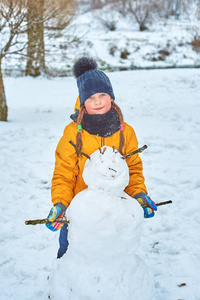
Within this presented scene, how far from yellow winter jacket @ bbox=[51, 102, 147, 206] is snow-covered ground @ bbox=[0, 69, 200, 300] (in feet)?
3.03

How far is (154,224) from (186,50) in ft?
54.9

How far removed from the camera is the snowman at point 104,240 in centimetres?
139

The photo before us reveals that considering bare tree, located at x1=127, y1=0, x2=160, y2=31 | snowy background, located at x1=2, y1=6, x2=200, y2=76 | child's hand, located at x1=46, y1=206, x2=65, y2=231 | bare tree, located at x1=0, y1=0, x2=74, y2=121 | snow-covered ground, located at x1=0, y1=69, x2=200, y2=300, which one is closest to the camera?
child's hand, located at x1=46, y1=206, x2=65, y2=231

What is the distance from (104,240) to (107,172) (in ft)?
1.11

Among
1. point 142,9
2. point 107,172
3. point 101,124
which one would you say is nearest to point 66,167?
point 101,124

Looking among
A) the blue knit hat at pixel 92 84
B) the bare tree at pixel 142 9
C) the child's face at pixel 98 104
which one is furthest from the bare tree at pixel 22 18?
the bare tree at pixel 142 9

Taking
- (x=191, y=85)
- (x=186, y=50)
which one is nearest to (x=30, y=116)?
(x=191, y=85)

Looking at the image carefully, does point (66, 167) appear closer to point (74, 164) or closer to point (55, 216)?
point (74, 164)

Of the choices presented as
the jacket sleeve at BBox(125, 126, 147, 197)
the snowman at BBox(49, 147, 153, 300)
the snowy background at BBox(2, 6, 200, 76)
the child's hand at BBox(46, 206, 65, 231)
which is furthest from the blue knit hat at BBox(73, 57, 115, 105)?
the snowy background at BBox(2, 6, 200, 76)

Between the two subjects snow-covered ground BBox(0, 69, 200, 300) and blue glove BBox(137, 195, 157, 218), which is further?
snow-covered ground BBox(0, 69, 200, 300)

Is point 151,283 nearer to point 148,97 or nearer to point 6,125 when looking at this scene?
point 6,125

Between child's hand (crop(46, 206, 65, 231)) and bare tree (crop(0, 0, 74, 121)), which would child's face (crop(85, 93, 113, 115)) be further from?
bare tree (crop(0, 0, 74, 121))

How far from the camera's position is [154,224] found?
3115 millimetres

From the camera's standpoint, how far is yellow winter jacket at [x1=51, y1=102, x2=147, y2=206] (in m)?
1.83
